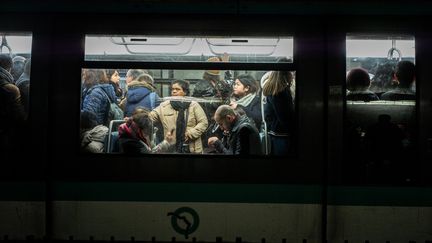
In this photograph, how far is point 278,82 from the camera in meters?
4.32

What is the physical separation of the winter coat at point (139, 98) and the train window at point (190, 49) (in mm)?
281

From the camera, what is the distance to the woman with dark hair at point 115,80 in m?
4.37

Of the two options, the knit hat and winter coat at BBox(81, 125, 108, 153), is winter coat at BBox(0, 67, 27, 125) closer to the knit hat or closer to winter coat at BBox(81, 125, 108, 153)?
winter coat at BBox(81, 125, 108, 153)

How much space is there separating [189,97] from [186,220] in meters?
1.27

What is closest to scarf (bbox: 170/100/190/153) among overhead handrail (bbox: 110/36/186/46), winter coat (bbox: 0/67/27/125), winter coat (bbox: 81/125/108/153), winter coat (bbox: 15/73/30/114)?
overhead handrail (bbox: 110/36/186/46)

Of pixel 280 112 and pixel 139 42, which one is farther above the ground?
pixel 139 42

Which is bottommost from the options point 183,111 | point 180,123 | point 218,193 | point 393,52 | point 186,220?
point 186,220

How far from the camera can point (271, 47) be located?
14.2ft

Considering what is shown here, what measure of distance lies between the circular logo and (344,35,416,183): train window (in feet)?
5.39

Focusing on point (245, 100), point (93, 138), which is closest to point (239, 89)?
point (245, 100)

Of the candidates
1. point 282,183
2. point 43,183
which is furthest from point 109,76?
point 282,183

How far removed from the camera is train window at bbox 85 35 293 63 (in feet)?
14.2

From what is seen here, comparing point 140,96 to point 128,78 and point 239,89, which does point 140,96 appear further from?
point 239,89

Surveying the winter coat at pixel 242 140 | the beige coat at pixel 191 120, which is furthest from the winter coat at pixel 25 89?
the winter coat at pixel 242 140
